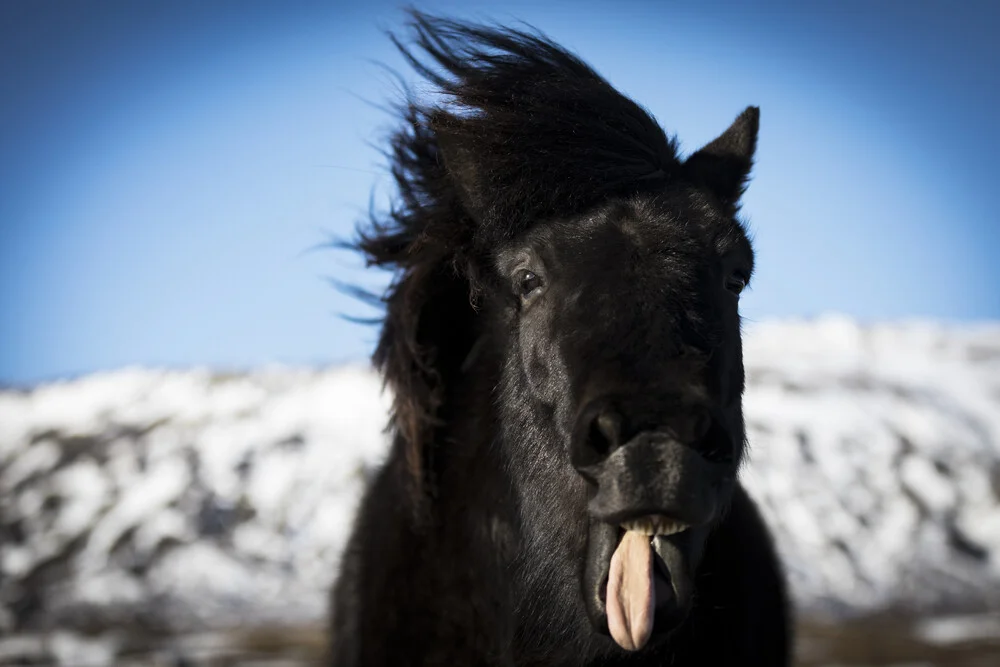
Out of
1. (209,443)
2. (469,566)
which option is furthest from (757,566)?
(209,443)

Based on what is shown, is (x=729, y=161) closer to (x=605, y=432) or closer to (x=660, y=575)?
(x=605, y=432)

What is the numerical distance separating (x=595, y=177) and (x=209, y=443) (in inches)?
976

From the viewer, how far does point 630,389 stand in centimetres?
231

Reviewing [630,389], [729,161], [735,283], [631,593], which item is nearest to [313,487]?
[729,161]

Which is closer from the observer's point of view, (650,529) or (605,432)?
(605,432)

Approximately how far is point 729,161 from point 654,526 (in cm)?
170

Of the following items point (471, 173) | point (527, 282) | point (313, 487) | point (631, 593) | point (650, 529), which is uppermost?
point (313, 487)

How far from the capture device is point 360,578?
3.61 metres

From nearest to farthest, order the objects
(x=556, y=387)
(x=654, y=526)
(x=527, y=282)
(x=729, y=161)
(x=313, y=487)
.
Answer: (x=654, y=526) < (x=556, y=387) < (x=527, y=282) < (x=729, y=161) < (x=313, y=487)

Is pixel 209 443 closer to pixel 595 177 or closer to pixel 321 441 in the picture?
pixel 321 441

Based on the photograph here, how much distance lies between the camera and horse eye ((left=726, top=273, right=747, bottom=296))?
2.98 m

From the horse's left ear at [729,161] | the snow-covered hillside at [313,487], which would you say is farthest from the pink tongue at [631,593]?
the snow-covered hillside at [313,487]

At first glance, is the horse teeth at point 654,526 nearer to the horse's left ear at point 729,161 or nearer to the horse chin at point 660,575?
the horse chin at point 660,575

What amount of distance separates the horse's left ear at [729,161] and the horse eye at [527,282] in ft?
2.66
